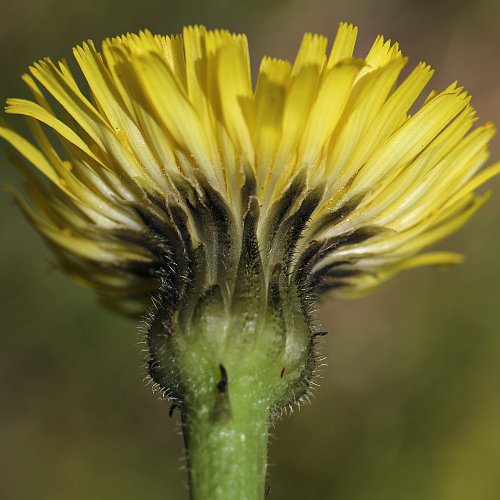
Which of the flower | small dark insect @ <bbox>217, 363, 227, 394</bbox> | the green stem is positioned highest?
the flower

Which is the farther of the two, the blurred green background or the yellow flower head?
the blurred green background

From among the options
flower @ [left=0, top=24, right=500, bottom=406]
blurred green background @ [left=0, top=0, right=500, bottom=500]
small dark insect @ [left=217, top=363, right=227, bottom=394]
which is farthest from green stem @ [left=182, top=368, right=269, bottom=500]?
blurred green background @ [left=0, top=0, right=500, bottom=500]

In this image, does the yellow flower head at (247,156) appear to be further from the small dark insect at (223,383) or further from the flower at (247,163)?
the small dark insect at (223,383)

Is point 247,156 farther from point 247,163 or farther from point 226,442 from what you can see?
point 226,442

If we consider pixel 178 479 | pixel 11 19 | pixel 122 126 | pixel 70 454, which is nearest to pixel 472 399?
pixel 178 479

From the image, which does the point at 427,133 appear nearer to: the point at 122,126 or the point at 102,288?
the point at 122,126

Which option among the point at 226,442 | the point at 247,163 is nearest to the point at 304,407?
the point at 226,442

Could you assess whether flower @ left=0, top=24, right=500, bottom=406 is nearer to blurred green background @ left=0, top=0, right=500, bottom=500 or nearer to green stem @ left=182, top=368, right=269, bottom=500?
green stem @ left=182, top=368, right=269, bottom=500
